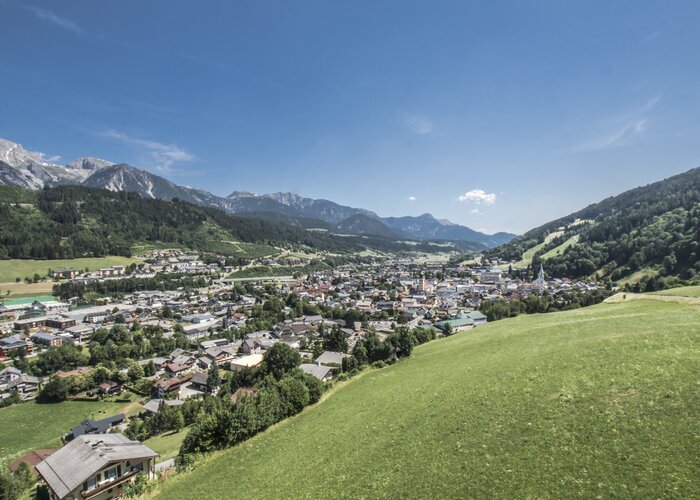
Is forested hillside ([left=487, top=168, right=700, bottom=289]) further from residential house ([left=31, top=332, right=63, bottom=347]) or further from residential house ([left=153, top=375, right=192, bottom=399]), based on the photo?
residential house ([left=31, top=332, right=63, bottom=347])

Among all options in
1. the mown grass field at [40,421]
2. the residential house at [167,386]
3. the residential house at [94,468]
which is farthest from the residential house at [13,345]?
the residential house at [94,468]

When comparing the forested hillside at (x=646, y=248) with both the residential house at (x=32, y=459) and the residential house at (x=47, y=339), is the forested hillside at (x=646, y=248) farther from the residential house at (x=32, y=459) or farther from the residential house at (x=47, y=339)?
the residential house at (x=47, y=339)

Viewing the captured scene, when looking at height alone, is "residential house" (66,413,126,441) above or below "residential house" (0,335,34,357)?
below

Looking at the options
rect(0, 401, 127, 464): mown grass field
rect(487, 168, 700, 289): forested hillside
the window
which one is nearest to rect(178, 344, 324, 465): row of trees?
the window

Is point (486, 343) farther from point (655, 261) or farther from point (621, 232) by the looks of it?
point (621, 232)

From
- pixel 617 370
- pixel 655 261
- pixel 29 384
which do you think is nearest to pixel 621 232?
pixel 655 261
